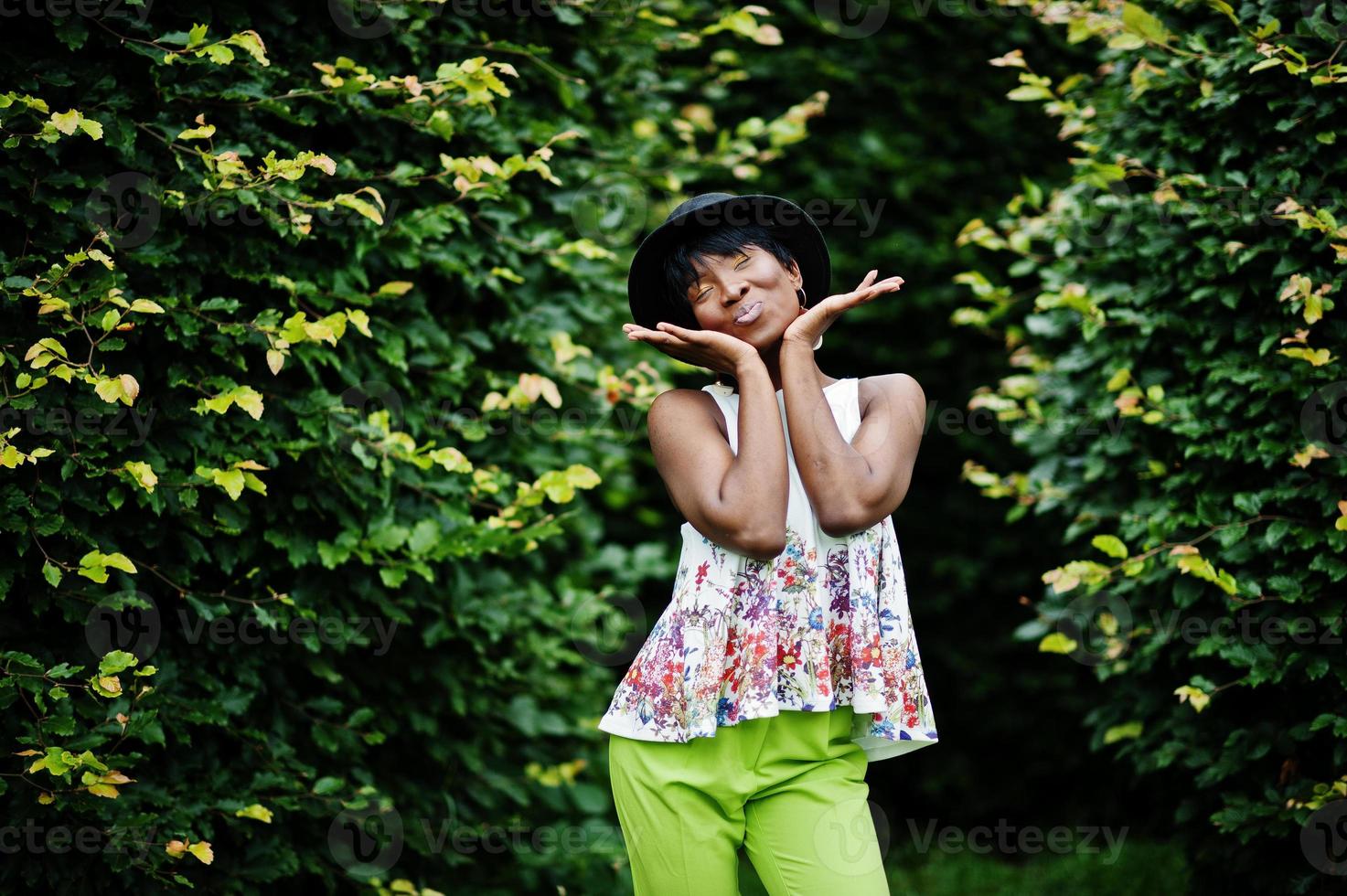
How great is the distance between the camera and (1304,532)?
297 centimetres

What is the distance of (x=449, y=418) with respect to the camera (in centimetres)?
332

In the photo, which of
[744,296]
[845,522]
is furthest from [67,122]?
[845,522]

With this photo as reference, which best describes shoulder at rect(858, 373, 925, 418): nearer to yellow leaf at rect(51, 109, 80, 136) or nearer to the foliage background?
the foliage background

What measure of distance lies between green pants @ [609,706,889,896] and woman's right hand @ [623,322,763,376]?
0.66 metres

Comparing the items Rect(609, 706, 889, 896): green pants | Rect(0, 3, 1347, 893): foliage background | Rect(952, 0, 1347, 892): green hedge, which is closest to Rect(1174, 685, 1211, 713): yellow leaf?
Rect(952, 0, 1347, 892): green hedge

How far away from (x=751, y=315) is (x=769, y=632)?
1.99 ft

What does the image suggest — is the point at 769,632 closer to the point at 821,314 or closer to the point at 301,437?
the point at 821,314

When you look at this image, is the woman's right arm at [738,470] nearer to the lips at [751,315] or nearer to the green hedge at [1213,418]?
the lips at [751,315]

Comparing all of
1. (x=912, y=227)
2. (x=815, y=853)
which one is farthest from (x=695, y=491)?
(x=912, y=227)

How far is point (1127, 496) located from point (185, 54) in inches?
112

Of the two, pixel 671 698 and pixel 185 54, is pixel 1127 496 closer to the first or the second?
pixel 671 698

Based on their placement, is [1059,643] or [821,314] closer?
[821,314]

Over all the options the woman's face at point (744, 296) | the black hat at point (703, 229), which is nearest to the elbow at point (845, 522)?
the woman's face at point (744, 296)

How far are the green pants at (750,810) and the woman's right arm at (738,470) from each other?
1.18 ft
